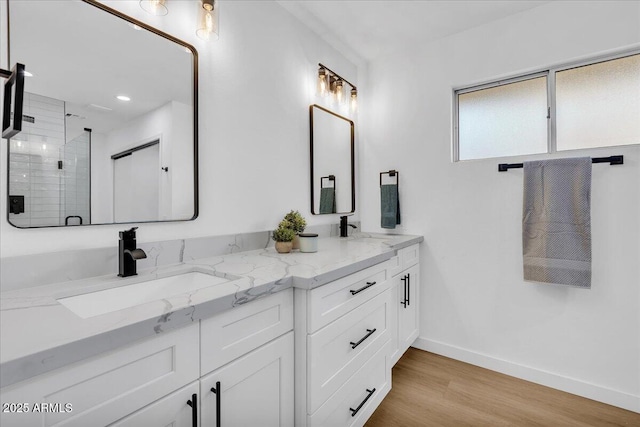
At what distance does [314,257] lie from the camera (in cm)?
159

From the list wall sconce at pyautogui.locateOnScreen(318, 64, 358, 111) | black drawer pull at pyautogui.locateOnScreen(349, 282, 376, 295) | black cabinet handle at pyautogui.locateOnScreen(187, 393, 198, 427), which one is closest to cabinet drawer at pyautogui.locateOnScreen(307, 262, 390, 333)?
black drawer pull at pyautogui.locateOnScreen(349, 282, 376, 295)

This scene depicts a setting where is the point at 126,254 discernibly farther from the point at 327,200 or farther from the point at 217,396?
the point at 327,200

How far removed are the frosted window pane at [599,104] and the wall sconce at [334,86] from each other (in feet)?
4.81

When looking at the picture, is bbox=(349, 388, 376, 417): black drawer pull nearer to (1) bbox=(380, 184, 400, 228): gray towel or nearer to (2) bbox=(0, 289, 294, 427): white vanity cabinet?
(2) bbox=(0, 289, 294, 427): white vanity cabinet

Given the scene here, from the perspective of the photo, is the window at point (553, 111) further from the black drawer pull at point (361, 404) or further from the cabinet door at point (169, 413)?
the cabinet door at point (169, 413)

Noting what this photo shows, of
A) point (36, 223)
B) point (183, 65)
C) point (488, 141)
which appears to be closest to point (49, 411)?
point (36, 223)

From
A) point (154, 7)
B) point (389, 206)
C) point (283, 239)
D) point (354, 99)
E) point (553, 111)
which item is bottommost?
point (283, 239)

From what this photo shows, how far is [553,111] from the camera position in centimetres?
212

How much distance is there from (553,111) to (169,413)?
2.66 m

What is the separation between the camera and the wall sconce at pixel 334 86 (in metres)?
2.40

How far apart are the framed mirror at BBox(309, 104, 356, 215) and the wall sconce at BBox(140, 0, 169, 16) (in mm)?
1119

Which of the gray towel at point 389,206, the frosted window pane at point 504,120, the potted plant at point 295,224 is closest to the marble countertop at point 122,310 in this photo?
the potted plant at point 295,224

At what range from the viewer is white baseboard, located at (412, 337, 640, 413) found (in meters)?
1.84

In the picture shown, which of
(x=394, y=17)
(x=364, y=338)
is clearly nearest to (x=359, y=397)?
(x=364, y=338)
